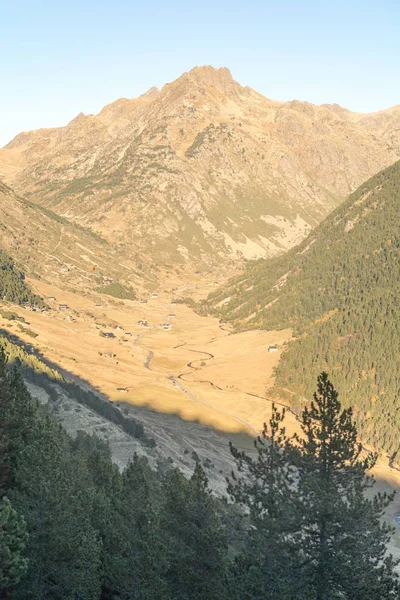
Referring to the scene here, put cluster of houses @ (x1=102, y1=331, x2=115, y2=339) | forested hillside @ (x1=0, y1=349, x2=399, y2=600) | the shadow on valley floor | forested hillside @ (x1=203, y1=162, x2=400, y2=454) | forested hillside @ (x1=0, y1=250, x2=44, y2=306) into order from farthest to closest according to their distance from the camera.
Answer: forested hillside @ (x1=0, y1=250, x2=44, y2=306), cluster of houses @ (x1=102, y1=331, x2=115, y2=339), forested hillside @ (x1=203, y1=162, x2=400, y2=454), the shadow on valley floor, forested hillside @ (x1=0, y1=349, x2=399, y2=600)

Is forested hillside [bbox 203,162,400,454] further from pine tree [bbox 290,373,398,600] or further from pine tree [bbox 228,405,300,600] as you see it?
pine tree [bbox 228,405,300,600]

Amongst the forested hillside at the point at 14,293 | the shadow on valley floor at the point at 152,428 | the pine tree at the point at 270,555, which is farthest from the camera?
the forested hillside at the point at 14,293

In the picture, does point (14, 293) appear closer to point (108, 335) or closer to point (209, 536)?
point (108, 335)

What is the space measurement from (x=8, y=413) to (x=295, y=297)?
17044 cm

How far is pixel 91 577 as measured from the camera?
27.5m

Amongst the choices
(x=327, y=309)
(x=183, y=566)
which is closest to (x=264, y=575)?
(x=183, y=566)

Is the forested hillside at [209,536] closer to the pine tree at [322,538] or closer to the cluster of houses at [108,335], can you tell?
the pine tree at [322,538]

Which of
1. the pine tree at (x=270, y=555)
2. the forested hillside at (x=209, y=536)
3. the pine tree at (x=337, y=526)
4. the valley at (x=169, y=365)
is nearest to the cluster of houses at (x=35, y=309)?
the valley at (x=169, y=365)

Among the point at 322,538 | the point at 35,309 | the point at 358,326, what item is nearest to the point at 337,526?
the point at 322,538

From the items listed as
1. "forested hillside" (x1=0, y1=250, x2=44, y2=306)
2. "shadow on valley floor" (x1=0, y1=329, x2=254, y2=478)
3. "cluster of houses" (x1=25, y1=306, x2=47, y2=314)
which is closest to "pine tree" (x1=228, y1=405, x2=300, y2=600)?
"shadow on valley floor" (x1=0, y1=329, x2=254, y2=478)

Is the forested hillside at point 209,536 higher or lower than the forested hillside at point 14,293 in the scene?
higher

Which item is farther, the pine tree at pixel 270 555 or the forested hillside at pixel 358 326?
the forested hillside at pixel 358 326

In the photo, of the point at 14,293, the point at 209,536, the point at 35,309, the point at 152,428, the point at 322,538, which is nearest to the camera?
the point at 322,538

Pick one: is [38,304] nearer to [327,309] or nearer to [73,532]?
[327,309]
